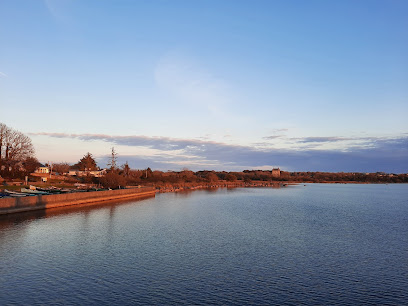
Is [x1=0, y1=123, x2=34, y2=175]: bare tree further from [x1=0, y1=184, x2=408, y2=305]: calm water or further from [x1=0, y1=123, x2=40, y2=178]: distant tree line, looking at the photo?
[x1=0, y1=184, x2=408, y2=305]: calm water

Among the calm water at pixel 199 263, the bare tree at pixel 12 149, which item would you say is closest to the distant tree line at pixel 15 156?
the bare tree at pixel 12 149

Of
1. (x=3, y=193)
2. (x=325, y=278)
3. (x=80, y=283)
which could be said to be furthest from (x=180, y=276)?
(x=3, y=193)

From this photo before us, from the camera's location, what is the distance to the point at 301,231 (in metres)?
34.6

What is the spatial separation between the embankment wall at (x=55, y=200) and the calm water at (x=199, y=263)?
139 inches

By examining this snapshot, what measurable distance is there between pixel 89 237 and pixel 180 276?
1420 centimetres

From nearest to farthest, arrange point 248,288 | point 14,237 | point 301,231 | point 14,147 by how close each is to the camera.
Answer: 1. point 248,288
2. point 14,237
3. point 301,231
4. point 14,147

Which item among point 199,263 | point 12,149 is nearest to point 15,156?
point 12,149

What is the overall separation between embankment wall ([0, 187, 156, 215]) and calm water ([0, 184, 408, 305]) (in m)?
3.54

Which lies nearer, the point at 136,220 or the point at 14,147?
the point at 136,220

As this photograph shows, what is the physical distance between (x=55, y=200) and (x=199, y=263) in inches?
1421

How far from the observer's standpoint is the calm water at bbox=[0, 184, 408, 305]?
16.1 meters

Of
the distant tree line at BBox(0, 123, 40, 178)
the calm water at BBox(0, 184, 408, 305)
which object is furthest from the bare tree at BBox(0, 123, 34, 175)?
the calm water at BBox(0, 184, 408, 305)

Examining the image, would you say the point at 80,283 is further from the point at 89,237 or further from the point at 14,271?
the point at 89,237

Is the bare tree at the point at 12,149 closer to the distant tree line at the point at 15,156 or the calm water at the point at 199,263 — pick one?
the distant tree line at the point at 15,156
